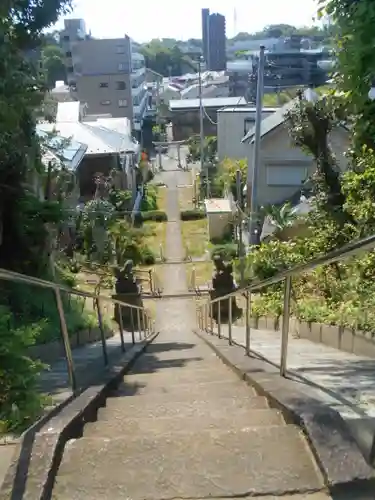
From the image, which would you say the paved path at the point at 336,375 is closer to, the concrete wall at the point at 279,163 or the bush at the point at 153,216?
the concrete wall at the point at 279,163

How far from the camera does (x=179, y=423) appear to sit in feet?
11.4

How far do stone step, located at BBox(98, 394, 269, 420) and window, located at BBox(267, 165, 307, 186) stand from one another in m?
22.2

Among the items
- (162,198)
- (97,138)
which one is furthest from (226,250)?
(162,198)

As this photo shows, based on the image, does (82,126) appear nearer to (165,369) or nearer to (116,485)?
(165,369)

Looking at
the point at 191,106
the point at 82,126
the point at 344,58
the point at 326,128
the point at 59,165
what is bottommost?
the point at 344,58

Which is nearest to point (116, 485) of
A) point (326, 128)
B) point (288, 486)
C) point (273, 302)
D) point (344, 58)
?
point (288, 486)

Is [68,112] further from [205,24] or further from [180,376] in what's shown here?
[205,24]

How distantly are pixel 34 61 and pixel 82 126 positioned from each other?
2528 centimetres

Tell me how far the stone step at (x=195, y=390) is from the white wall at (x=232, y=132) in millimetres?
31835

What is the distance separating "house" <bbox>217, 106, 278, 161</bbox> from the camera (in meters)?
37.2

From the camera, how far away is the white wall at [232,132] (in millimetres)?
37378

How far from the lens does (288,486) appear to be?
2.44 m

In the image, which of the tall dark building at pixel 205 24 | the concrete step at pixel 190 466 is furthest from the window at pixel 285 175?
the tall dark building at pixel 205 24

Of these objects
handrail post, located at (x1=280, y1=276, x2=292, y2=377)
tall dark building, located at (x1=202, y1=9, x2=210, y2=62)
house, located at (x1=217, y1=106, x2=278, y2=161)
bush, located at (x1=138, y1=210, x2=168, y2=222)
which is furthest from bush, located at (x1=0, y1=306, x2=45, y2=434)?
tall dark building, located at (x1=202, y1=9, x2=210, y2=62)
